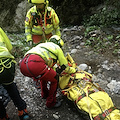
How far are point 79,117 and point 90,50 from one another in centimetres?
280

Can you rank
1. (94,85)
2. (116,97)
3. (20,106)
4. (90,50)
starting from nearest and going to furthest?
(20,106)
(94,85)
(116,97)
(90,50)

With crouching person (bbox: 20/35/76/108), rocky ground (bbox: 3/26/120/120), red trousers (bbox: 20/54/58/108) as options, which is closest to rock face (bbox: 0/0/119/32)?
rocky ground (bbox: 3/26/120/120)

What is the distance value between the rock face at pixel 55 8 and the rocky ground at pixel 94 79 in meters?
2.63

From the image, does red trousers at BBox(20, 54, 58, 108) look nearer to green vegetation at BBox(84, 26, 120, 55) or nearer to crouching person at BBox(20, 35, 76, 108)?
crouching person at BBox(20, 35, 76, 108)

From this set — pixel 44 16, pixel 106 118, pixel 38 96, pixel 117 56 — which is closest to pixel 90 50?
pixel 117 56

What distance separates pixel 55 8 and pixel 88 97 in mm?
5931

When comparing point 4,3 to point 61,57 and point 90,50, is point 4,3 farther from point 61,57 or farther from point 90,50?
point 61,57

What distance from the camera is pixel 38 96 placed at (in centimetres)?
321

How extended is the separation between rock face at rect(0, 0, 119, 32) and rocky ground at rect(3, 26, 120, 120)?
2633 mm

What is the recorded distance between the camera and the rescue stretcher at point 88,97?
223cm

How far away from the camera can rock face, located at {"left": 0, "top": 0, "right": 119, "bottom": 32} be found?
7.02m

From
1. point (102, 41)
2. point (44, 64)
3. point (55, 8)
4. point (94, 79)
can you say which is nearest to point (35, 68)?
point (44, 64)

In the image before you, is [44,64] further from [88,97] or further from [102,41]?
[102,41]

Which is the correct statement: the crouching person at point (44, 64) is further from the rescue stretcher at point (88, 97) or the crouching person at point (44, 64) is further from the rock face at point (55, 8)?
the rock face at point (55, 8)
